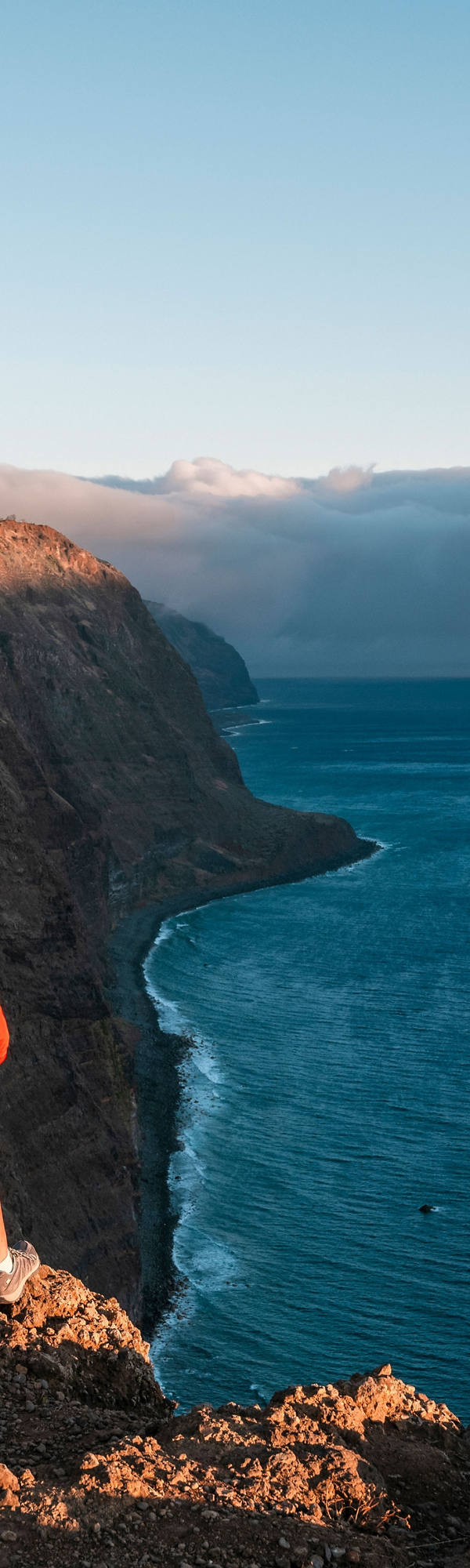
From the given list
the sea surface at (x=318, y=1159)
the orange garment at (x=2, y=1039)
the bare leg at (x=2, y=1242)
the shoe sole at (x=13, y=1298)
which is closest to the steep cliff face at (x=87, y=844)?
the sea surface at (x=318, y=1159)

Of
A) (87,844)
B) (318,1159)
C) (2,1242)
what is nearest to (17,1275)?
(2,1242)

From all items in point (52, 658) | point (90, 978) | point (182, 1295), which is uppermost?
point (52, 658)

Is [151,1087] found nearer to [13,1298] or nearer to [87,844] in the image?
[87,844]

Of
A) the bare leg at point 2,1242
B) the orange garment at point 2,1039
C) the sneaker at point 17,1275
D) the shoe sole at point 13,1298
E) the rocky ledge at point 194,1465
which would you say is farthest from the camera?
the shoe sole at point 13,1298

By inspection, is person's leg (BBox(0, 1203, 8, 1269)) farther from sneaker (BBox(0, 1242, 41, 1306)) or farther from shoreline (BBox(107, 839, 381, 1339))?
shoreline (BBox(107, 839, 381, 1339))

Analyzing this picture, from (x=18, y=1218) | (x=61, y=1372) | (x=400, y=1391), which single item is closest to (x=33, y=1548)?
(x=61, y=1372)

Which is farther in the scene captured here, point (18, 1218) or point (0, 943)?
point (0, 943)

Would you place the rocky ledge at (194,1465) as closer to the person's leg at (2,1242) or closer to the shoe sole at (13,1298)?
the shoe sole at (13,1298)

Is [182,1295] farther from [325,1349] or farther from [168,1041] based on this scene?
[168,1041]
